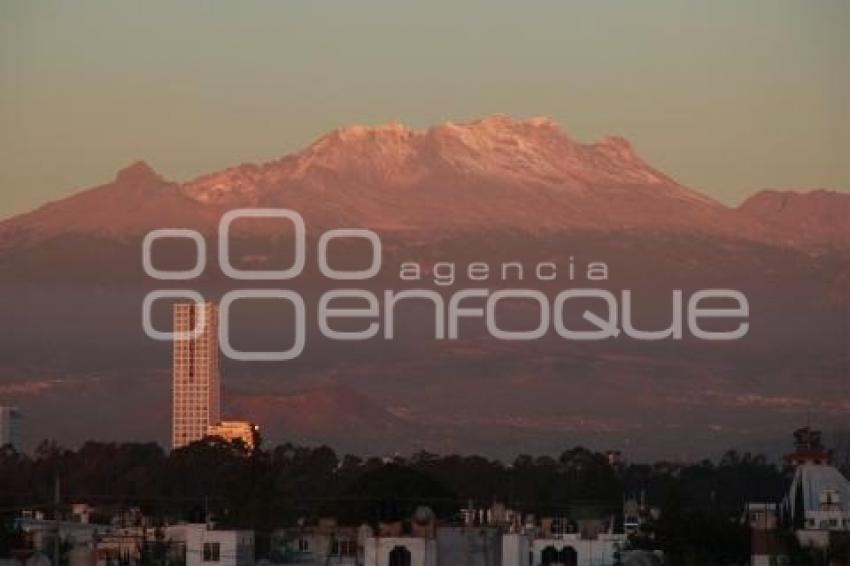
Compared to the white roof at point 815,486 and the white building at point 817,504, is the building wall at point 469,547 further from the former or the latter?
the white roof at point 815,486

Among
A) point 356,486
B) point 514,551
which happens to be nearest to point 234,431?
point 356,486

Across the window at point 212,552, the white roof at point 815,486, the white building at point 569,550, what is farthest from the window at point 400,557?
the white roof at point 815,486

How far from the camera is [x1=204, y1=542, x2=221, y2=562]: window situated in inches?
1991

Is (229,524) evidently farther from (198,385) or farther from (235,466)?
(198,385)

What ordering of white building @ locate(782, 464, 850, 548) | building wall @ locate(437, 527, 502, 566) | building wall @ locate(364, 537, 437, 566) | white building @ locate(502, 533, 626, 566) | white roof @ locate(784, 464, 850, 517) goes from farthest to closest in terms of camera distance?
white roof @ locate(784, 464, 850, 517)
white building @ locate(502, 533, 626, 566)
white building @ locate(782, 464, 850, 548)
building wall @ locate(437, 527, 502, 566)
building wall @ locate(364, 537, 437, 566)

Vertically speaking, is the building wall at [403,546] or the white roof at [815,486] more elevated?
the white roof at [815,486]

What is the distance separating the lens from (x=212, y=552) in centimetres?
5112

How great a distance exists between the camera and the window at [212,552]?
166 feet

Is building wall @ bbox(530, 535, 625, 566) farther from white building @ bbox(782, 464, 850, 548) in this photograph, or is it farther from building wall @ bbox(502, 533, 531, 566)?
white building @ bbox(782, 464, 850, 548)

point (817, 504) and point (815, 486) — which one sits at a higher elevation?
point (815, 486)

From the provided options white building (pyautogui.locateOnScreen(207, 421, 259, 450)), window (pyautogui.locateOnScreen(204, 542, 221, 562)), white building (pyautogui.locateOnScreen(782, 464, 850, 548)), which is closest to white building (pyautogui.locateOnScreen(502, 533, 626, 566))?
white building (pyautogui.locateOnScreen(782, 464, 850, 548))

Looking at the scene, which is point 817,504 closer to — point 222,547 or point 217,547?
point 217,547

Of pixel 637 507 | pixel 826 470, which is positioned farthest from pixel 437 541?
pixel 637 507

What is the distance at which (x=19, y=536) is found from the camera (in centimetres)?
5400
